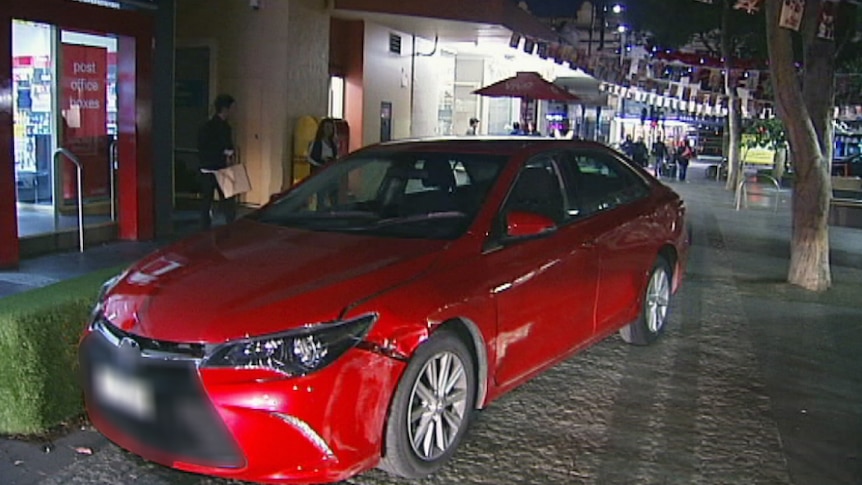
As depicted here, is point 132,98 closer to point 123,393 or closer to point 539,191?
point 539,191

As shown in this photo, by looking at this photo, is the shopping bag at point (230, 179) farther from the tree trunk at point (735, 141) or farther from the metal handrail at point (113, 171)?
the tree trunk at point (735, 141)

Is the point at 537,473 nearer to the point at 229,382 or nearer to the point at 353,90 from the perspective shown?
the point at 229,382

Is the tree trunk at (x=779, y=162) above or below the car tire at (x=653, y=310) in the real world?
above

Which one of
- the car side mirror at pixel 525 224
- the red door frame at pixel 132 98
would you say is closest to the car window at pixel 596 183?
the car side mirror at pixel 525 224

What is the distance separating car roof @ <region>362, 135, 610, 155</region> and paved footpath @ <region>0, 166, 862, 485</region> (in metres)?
1.55

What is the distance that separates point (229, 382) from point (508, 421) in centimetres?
201

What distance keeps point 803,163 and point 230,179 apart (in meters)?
6.37

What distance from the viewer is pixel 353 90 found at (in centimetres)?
1702

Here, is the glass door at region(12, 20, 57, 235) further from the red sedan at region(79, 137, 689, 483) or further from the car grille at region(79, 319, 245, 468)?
the car grille at region(79, 319, 245, 468)

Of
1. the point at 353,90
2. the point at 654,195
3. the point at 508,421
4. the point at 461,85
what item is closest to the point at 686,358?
the point at 654,195

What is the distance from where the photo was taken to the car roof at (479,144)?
5.59 metres

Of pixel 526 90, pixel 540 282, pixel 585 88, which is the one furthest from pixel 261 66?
pixel 585 88

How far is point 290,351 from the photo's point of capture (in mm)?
3771

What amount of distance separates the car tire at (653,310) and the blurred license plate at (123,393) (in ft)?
13.0
